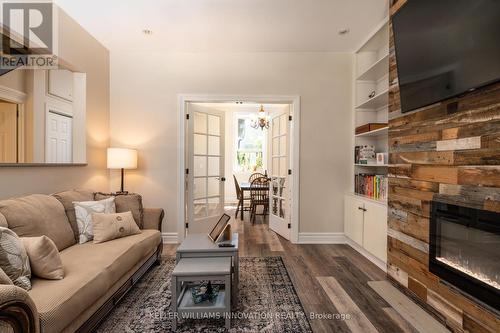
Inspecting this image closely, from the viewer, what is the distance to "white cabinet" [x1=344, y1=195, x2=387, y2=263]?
8.63 ft

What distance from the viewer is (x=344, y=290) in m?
2.24

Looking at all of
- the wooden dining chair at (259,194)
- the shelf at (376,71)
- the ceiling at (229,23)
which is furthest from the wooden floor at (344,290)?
the ceiling at (229,23)

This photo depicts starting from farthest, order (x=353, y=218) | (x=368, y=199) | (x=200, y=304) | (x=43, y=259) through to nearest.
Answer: (x=353, y=218), (x=368, y=199), (x=200, y=304), (x=43, y=259)

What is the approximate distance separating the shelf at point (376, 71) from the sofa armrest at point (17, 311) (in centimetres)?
346

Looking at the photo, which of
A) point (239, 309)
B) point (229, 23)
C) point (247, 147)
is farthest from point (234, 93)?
point (247, 147)

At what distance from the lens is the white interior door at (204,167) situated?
369 centimetres

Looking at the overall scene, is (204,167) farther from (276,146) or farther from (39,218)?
(39,218)

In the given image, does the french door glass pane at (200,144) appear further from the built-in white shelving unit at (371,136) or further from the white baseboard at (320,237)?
the built-in white shelving unit at (371,136)

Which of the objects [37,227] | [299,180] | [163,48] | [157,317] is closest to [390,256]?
[299,180]

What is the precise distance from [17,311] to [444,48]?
273 centimetres

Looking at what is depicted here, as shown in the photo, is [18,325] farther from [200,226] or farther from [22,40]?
[200,226]

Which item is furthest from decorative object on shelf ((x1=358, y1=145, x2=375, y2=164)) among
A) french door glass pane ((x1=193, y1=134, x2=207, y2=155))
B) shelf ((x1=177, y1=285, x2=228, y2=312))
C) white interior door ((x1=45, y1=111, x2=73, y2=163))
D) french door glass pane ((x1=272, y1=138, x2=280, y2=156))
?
white interior door ((x1=45, y1=111, x2=73, y2=163))

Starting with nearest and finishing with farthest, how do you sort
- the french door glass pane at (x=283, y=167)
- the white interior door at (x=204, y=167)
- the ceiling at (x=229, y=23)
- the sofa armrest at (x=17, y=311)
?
1. the sofa armrest at (x=17, y=311)
2. the ceiling at (x=229, y=23)
3. the white interior door at (x=204, y=167)
4. the french door glass pane at (x=283, y=167)

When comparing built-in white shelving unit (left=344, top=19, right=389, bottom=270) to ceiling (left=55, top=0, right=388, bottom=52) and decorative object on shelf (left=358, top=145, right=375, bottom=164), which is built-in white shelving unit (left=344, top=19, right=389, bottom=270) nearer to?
decorative object on shelf (left=358, top=145, right=375, bottom=164)
